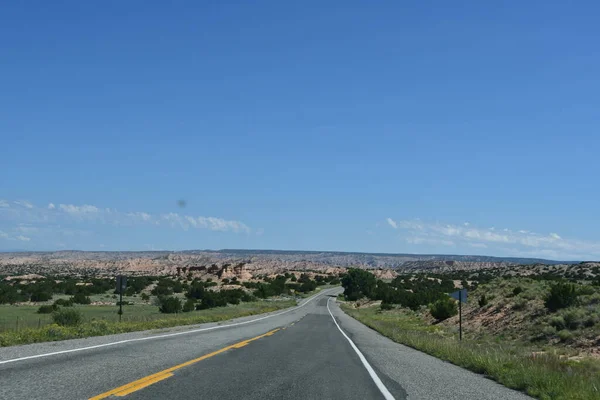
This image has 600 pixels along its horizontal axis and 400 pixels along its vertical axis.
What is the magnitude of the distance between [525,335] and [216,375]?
30546mm

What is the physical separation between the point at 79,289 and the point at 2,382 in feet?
254

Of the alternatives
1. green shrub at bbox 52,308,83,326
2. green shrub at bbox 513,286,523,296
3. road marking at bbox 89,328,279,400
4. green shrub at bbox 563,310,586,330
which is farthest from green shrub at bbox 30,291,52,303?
road marking at bbox 89,328,279,400

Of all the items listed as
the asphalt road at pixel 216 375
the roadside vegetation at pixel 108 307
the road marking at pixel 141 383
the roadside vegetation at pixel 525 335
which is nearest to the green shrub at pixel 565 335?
the roadside vegetation at pixel 525 335

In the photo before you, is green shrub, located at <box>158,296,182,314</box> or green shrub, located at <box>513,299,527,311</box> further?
green shrub, located at <box>158,296,182,314</box>

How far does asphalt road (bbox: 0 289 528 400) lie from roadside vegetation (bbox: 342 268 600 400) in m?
0.86

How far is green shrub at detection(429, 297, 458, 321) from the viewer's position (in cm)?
5331

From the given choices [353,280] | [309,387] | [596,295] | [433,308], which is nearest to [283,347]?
[309,387]

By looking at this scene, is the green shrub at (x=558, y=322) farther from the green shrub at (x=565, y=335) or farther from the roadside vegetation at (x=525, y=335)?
the green shrub at (x=565, y=335)

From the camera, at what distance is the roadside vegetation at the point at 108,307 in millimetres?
22903

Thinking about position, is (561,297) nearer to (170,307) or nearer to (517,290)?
(517,290)

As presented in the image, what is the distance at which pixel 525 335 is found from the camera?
121 ft

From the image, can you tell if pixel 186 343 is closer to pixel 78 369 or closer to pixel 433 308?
pixel 78 369

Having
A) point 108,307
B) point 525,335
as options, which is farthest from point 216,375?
point 108,307

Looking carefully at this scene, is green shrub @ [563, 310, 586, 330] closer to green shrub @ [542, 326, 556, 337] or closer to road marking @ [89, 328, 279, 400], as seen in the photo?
green shrub @ [542, 326, 556, 337]
